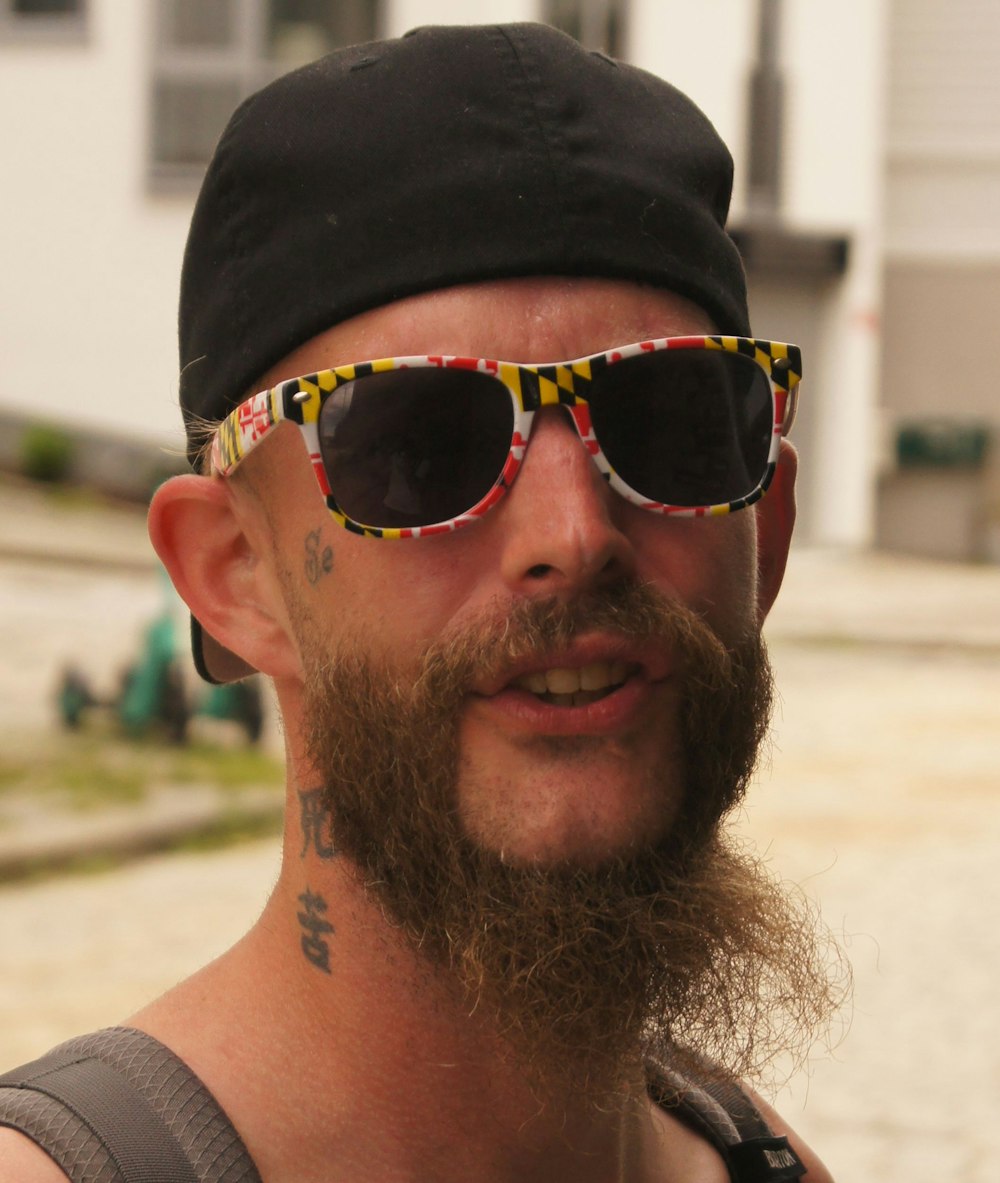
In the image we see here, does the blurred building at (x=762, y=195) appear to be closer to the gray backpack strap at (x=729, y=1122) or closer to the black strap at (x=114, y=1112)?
the gray backpack strap at (x=729, y=1122)

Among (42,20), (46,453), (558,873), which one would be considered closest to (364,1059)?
(558,873)

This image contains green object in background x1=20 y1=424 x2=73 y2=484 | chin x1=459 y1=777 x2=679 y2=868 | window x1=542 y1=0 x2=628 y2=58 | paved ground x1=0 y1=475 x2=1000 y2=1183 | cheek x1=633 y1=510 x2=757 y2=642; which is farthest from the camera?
window x1=542 y1=0 x2=628 y2=58

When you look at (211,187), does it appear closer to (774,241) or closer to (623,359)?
(623,359)

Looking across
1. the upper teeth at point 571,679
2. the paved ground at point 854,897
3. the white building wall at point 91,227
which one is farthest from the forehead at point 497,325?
the white building wall at point 91,227

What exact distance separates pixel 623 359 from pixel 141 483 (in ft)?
55.7

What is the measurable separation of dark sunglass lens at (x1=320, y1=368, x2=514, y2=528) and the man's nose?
0.04m

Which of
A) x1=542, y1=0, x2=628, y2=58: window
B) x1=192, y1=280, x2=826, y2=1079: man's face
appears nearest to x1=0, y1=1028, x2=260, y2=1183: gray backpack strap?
x1=192, y1=280, x2=826, y2=1079: man's face

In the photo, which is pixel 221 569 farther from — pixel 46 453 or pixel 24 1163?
pixel 46 453

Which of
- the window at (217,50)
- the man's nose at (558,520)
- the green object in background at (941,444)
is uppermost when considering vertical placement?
the man's nose at (558,520)

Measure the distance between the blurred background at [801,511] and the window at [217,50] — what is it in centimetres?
3

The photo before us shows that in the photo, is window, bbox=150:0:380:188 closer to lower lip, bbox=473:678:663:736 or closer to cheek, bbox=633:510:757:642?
cheek, bbox=633:510:757:642

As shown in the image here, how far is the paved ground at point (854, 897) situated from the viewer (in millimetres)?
5531

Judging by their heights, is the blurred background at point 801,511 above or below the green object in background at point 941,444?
above

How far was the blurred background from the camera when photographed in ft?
21.7
